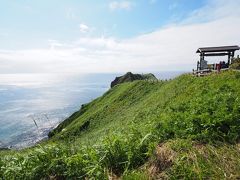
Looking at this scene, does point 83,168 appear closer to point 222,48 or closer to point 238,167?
point 238,167

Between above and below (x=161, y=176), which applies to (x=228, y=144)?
above

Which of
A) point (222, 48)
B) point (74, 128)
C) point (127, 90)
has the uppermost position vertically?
point (222, 48)

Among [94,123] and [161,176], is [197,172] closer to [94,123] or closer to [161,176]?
[161,176]

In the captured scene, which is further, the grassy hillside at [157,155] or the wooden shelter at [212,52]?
the wooden shelter at [212,52]

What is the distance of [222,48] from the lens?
40.2 m

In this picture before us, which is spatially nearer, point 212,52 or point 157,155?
point 157,155

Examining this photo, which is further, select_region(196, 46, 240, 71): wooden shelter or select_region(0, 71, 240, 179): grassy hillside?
select_region(196, 46, 240, 71): wooden shelter

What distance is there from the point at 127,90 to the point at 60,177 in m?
46.8

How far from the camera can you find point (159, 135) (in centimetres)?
812

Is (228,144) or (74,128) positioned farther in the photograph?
(74,128)

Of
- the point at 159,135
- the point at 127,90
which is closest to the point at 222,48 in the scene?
the point at 127,90

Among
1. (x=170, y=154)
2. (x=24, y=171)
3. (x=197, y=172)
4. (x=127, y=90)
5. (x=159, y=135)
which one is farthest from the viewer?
(x=127, y=90)

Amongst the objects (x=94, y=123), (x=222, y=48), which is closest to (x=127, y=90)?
(x=94, y=123)

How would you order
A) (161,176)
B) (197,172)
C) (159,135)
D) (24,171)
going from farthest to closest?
(159,135), (24,171), (161,176), (197,172)
